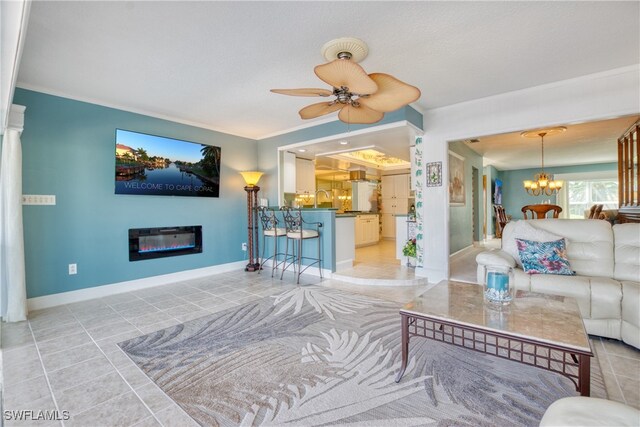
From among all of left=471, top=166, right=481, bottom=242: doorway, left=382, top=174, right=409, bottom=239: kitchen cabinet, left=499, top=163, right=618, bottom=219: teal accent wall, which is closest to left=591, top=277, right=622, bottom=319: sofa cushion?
left=471, top=166, right=481, bottom=242: doorway

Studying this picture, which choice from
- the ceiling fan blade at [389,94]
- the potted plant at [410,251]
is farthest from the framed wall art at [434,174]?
the ceiling fan blade at [389,94]

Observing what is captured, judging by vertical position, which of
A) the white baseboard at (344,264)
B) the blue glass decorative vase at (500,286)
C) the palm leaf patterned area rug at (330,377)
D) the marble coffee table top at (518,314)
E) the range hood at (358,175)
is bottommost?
the palm leaf patterned area rug at (330,377)

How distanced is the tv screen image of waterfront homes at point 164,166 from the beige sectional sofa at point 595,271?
408cm

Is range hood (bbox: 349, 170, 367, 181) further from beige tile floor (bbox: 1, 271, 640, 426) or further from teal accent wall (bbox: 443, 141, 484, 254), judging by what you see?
beige tile floor (bbox: 1, 271, 640, 426)

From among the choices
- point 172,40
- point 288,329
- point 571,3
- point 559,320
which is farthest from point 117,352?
point 571,3

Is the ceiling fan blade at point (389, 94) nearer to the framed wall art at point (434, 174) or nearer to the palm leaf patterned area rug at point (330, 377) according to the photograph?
the palm leaf patterned area rug at point (330, 377)

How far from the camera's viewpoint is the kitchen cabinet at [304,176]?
5.91 m

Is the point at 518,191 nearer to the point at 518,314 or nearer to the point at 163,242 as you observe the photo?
the point at 518,314

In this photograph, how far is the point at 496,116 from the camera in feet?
12.1

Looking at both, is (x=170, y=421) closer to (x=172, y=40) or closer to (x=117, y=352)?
(x=117, y=352)

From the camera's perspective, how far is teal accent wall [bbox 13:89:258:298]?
3.26 meters

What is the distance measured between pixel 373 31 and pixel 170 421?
9.53 ft

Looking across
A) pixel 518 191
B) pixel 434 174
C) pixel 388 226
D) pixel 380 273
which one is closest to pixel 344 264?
pixel 380 273

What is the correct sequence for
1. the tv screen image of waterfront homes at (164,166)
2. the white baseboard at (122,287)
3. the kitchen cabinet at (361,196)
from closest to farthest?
the white baseboard at (122,287)
the tv screen image of waterfront homes at (164,166)
the kitchen cabinet at (361,196)
